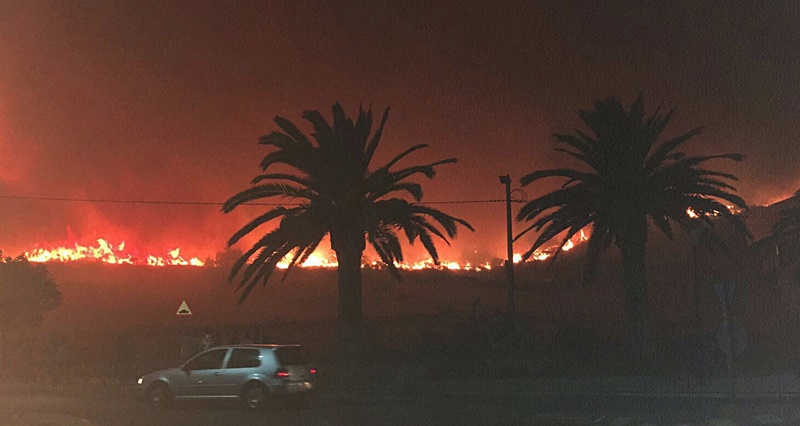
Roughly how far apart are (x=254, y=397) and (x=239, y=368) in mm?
802

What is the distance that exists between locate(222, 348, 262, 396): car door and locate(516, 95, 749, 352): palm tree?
564 inches

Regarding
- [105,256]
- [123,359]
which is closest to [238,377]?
[123,359]

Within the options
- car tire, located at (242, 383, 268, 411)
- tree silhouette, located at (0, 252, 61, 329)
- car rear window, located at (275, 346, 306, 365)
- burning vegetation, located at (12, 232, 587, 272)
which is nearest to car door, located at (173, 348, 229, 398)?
car tire, located at (242, 383, 268, 411)

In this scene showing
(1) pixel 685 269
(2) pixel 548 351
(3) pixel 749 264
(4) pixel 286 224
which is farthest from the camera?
(1) pixel 685 269

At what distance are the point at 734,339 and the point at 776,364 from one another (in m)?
13.8

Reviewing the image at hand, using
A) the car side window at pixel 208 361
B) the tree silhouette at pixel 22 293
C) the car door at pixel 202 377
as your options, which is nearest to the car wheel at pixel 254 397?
the car door at pixel 202 377

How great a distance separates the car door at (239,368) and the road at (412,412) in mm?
536

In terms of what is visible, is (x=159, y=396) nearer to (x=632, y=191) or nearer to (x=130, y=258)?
(x=632, y=191)

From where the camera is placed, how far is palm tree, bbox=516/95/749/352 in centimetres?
3008

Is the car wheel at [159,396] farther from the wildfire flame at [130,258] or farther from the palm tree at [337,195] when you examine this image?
the wildfire flame at [130,258]

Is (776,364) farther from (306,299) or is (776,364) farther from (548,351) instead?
(306,299)

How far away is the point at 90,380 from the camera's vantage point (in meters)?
32.9

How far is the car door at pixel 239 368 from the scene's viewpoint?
18.9 m

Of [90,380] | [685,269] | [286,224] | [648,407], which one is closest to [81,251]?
[685,269]
